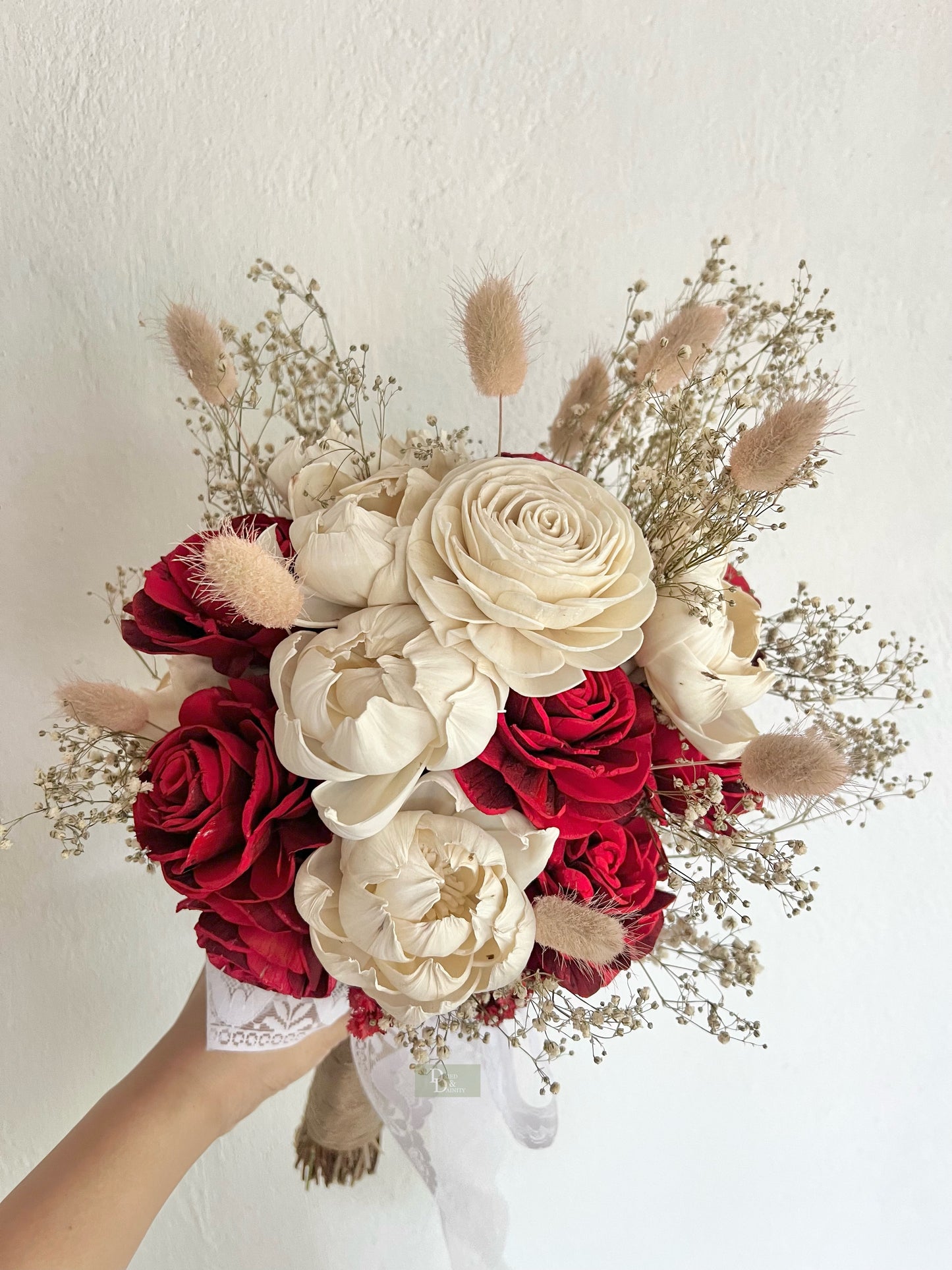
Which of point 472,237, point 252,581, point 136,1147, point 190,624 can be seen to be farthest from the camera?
point 472,237

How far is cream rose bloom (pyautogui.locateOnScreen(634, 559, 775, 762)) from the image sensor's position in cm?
53

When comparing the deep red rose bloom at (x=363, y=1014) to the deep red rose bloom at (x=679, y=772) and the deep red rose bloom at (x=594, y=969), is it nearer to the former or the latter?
→ the deep red rose bloom at (x=594, y=969)

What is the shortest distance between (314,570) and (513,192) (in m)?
0.53

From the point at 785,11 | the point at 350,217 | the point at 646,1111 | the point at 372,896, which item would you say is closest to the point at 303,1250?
the point at 646,1111

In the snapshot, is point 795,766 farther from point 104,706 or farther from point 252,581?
point 104,706

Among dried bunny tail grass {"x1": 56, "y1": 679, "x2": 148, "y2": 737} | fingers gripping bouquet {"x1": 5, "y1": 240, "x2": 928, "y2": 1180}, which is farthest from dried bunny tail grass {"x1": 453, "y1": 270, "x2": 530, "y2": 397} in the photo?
dried bunny tail grass {"x1": 56, "y1": 679, "x2": 148, "y2": 737}

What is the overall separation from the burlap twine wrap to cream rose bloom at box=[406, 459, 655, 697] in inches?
20.6

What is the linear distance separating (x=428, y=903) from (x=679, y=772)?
21cm

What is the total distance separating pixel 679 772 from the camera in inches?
22.9

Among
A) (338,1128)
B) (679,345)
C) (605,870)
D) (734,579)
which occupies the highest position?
(679,345)

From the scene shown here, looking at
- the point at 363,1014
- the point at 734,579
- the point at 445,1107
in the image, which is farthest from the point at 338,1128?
the point at 734,579

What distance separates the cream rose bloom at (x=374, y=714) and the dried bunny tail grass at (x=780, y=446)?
22 cm

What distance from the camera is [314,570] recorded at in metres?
0.51

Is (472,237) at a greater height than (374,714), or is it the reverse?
(472,237)
